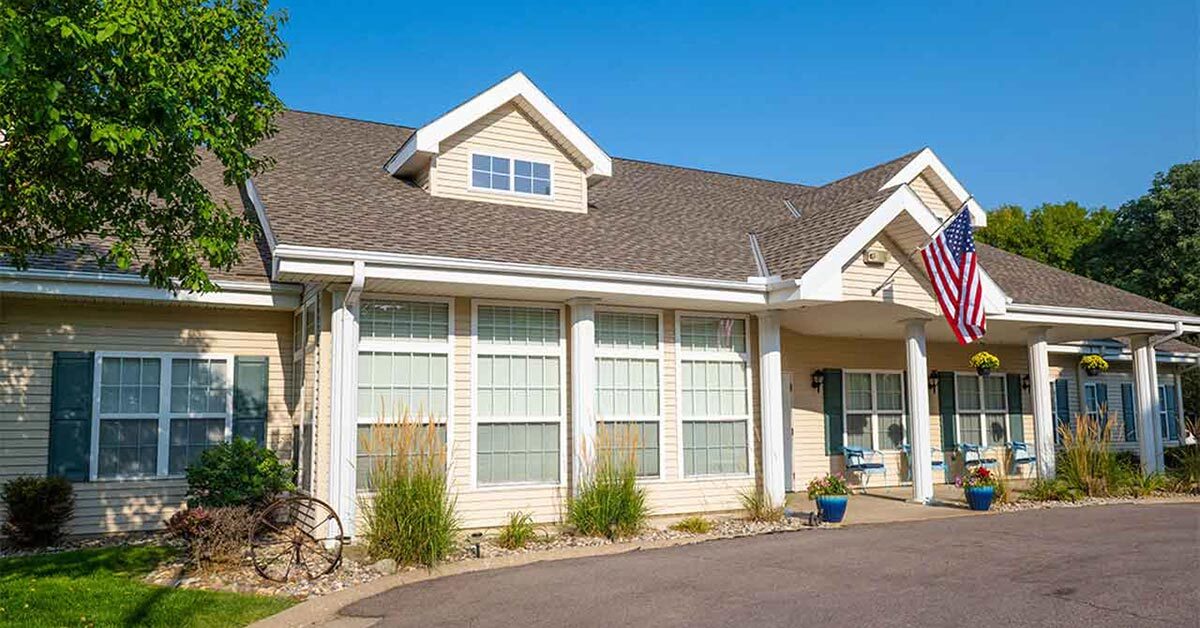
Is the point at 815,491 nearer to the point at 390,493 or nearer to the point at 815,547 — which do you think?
the point at 815,547

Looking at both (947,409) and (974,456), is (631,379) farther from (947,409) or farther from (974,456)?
(974,456)

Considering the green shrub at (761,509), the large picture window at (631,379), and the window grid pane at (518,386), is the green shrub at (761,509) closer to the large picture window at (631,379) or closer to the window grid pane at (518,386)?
the large picture window at (631,379)

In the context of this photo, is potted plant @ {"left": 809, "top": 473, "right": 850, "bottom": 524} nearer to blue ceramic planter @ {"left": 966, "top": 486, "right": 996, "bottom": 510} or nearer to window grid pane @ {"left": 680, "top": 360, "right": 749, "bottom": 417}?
window grid pane @ {"left": 680, "top": 360, "right": 749, "bottom": 417}

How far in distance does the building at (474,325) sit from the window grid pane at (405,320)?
27 millimetres

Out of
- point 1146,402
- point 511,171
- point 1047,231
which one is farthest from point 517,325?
point 1047,231

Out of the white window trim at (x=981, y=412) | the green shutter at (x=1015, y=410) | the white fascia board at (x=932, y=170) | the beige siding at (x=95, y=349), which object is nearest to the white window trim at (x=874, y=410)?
the white window trim at (x=981, y=412)

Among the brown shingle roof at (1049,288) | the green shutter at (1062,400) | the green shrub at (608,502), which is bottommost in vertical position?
the green shrub at (608,502)

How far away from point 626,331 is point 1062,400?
12975mm

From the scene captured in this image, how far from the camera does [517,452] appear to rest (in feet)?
36.7

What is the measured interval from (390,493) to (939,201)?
1298cm

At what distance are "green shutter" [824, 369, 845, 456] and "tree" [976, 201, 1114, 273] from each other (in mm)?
28656

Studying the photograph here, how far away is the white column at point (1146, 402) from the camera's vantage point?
16281 millimetres

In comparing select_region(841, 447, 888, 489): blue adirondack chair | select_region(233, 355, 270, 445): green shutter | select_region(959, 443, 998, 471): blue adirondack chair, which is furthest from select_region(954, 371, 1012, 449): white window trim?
select_region(233, 355, 270, 445): green shutter

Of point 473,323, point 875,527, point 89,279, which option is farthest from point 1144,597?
point 89,279
